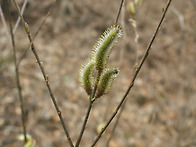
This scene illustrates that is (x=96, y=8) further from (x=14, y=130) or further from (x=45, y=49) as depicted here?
(x=14, y=130)

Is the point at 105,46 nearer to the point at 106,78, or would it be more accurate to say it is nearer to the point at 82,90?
the point at 106,78

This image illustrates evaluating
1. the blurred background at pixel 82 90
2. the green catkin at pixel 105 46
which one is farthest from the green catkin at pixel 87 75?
the blurred background at pixel 82 90

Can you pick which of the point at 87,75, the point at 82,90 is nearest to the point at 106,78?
the point at 87,75

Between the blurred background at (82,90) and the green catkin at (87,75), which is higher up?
the blurred background at (82,90)

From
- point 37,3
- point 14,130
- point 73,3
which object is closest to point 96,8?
point 73,3

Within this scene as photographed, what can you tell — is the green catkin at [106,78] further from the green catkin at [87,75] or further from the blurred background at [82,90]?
the blurred background at [82,90]

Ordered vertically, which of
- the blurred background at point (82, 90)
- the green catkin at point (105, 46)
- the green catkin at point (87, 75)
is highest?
the blurred background at point (82, 90)

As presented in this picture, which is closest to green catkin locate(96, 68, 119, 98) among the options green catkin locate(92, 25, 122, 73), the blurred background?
green catkin locate(92, 25, 122, 73)
